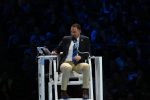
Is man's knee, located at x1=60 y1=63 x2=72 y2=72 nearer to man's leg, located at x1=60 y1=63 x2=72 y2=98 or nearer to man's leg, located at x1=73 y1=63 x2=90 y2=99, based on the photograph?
man's leg, located at x1=60 y1=63 x2=72 y2=98

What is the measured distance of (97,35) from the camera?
36.3 feet

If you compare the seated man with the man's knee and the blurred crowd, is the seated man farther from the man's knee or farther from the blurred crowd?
the blurred crowd

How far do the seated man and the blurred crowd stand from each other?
2298 millimetres

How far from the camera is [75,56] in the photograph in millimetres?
7633

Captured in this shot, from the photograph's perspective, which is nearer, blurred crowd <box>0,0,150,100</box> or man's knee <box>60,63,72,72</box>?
man's knee <box>60,63,72,72</box>

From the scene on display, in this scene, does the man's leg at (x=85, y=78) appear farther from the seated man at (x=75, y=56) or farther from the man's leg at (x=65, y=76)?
the man's leg at (x=65, y=76)

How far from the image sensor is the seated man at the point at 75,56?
7508 millimetres

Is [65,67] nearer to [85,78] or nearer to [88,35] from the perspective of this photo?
[85,78]

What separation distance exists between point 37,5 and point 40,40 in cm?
136

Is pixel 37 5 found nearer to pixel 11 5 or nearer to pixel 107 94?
pixel 11 5

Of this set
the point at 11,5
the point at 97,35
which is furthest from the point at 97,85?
the point at 11,5

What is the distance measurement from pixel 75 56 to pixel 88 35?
3697 millimetres

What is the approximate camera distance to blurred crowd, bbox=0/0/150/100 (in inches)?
418

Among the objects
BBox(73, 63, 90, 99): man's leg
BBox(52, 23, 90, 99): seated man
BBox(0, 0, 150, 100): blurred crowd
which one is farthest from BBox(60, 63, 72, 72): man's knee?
BBox(0, 0, 150, 100): blurred crowd
